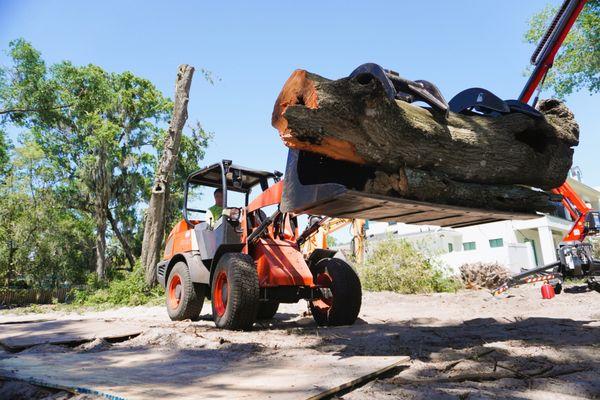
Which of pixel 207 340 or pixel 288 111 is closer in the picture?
pixel 288 111

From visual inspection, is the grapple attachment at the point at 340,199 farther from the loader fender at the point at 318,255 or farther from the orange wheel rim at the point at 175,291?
the orange wheel rim at the point at 175,291

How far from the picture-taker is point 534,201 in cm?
404

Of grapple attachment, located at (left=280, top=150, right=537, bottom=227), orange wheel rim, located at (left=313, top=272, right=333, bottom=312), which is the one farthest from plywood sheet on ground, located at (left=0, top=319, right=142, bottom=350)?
grapple attachment, located at (left=280, top=150, right=537, bottom=227)

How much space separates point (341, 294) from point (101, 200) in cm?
2113

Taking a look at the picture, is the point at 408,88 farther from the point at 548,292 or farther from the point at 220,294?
the point at 548,292

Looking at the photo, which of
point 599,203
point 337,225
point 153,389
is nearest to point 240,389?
point 153,389

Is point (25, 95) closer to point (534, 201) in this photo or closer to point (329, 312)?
point (329, 312)

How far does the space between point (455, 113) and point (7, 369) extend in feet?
13.8

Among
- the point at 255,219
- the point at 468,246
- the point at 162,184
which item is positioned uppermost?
the point at 162,184

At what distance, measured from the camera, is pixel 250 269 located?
5.87 metres

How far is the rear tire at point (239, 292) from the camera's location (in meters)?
5.74

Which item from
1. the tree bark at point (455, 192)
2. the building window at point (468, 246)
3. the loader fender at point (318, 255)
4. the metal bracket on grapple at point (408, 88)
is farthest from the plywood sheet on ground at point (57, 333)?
the building window at point (468, 246)

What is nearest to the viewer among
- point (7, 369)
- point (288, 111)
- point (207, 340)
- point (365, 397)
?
point (365, 397)

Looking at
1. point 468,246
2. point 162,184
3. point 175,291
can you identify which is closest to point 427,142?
point 175,291
